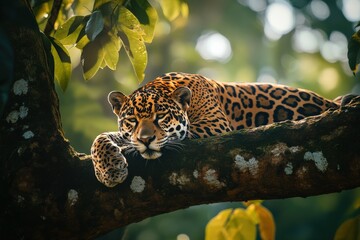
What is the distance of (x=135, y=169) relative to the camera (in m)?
6.04

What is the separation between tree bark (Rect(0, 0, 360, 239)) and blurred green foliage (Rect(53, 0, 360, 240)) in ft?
39.5

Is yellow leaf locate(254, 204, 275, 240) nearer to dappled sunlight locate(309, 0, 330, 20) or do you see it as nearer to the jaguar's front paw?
the jaguar's front paw

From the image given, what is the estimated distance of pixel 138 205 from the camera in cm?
584

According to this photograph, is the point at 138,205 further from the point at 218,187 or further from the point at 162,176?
the point at 218,187

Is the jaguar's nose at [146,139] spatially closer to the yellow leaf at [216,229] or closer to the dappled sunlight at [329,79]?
the yellow leaf at [216,229]

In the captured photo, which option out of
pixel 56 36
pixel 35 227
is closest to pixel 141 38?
pixel 56 36

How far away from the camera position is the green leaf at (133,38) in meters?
6.38

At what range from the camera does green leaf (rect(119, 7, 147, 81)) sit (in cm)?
638

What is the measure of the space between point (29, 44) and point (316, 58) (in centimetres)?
2961

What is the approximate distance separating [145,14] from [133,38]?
354mm

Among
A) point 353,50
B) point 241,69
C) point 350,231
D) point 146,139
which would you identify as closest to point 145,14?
point 146,139

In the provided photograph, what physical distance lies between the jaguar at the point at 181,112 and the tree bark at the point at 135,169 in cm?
29

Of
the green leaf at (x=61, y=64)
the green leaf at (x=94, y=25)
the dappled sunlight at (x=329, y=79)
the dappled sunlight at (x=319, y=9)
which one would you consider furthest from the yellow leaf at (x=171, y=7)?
the dappled sunlight at (x=319, y=9)

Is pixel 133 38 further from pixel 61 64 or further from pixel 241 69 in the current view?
pixel 241 69
